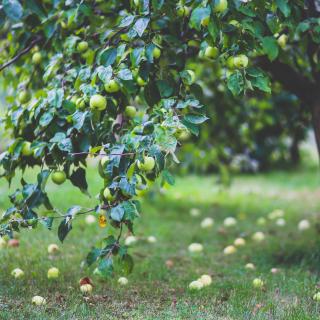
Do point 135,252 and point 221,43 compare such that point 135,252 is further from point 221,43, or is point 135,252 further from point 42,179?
point 221,43

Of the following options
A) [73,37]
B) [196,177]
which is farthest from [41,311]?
[196,177]

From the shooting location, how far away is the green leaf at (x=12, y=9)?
8.06 feet

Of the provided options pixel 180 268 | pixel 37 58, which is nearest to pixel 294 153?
pixel 180 268

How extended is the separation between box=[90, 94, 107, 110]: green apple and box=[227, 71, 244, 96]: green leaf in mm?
528

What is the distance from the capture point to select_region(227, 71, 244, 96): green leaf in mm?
2295

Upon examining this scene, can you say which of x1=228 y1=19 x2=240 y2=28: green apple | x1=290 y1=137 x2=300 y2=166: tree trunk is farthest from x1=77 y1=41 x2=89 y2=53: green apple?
x1=290 y1=137 x2=300 y2=166: tree trunk

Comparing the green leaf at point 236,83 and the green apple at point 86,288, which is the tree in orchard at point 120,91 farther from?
the green apple at point 86,288

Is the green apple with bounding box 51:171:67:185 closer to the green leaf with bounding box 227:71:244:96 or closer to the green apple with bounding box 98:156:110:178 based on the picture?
the green apple with bounding box 98:156:110:178

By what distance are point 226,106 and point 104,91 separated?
280 centimetres

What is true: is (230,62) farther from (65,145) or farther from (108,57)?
(65,145)

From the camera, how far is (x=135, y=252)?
12.6 ft

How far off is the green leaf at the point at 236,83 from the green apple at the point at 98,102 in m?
0.53

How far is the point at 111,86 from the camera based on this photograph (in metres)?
2.35

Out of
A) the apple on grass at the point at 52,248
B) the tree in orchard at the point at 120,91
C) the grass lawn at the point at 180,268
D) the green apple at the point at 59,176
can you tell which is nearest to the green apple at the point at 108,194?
the tree in orchard at the point at 120,91
